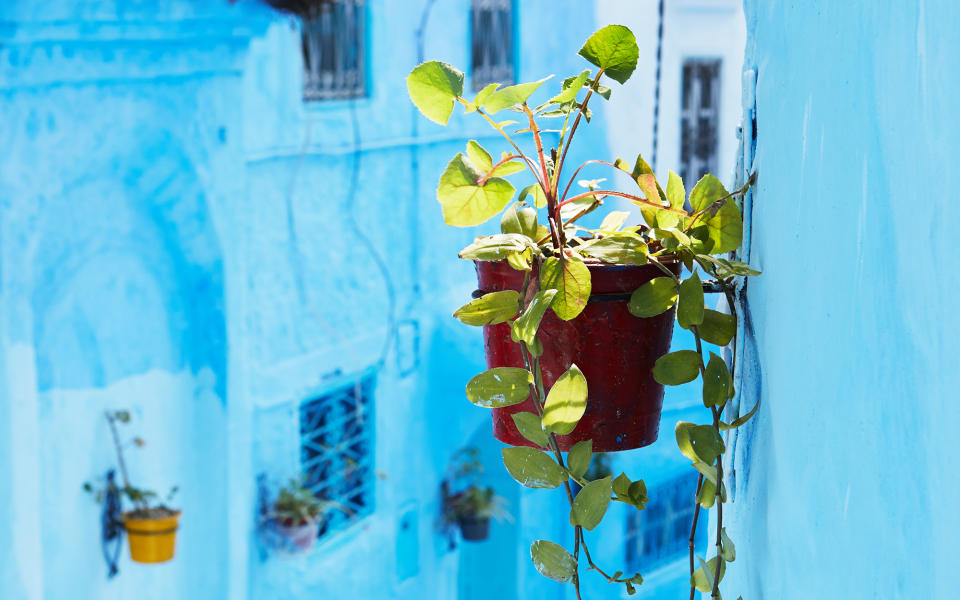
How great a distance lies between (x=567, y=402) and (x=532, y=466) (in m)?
0.09

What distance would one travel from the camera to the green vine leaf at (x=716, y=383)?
1069 mm

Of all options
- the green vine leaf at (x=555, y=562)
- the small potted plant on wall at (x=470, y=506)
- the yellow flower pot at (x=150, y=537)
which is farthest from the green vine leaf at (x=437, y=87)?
the small potted plant on wall at (x=470, y=506)

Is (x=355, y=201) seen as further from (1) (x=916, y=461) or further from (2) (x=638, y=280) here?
(1) (x=916, y=461)

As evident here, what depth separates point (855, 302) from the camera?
82cm

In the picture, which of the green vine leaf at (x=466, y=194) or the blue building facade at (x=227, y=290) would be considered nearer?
the green vine leaf at (x=466, y=194)

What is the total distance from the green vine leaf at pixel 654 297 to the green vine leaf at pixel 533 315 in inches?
3.3

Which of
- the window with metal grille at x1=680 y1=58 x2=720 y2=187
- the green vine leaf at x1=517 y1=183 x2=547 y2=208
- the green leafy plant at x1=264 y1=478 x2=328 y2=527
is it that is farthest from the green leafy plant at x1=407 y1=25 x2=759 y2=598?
the window with metal grille at x1=680 y1=58 x2=720 y2=187

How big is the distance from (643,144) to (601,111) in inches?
19.0

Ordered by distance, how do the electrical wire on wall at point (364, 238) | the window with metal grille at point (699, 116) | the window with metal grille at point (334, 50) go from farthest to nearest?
the window with metal grille at point (699, 116), the electrical wire on wall at point (364, 238), the window with metal grille at point (334, 50)

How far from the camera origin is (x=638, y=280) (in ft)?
3.80

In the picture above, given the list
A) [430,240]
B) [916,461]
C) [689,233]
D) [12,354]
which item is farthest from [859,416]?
[430,240]

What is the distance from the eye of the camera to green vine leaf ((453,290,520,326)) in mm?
1188

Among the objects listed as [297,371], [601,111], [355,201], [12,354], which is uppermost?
[601,111]

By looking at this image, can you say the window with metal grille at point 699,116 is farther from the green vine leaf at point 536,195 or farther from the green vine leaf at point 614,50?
the green vine leaf at point 614,50
